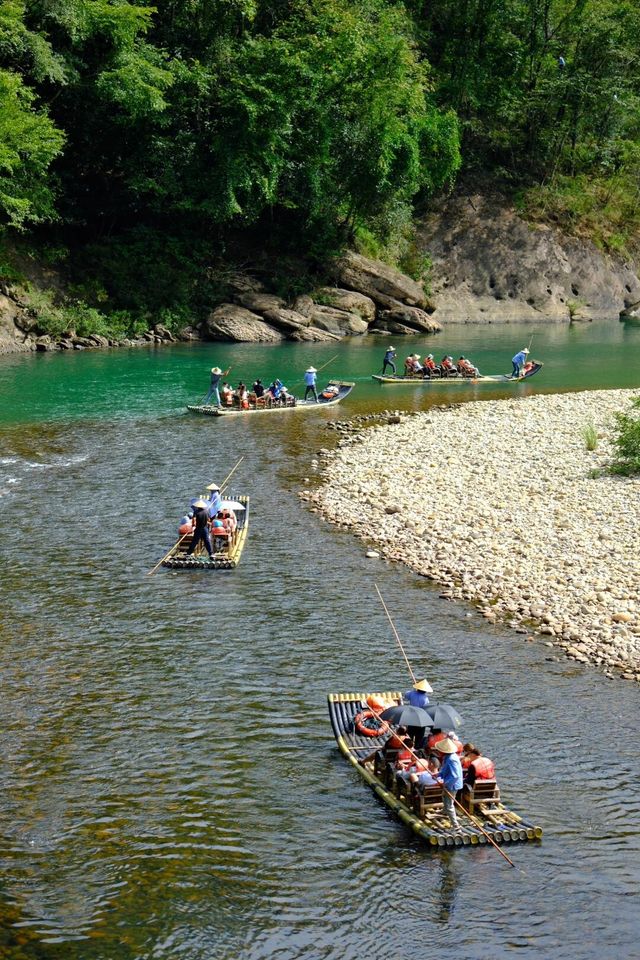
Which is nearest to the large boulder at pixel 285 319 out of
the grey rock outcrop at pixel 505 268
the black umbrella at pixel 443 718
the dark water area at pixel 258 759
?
the grey rock outcrop at pixel 505 268

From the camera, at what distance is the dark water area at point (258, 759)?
10969mm

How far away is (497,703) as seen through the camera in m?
16.1

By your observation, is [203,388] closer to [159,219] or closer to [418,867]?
[159,219]

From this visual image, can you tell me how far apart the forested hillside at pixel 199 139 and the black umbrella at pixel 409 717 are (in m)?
43.9

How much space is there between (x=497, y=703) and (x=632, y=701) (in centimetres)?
223

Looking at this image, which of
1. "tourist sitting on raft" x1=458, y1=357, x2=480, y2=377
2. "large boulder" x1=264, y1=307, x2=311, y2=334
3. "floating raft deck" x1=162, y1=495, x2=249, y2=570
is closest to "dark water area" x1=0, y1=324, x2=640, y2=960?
"floating raft deck" x1=162, y1=495, x2=249, y2=570

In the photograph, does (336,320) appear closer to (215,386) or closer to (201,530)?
(215,386)

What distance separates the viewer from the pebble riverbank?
19172mm

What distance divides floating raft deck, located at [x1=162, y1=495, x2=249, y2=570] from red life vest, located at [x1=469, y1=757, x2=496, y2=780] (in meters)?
10.5

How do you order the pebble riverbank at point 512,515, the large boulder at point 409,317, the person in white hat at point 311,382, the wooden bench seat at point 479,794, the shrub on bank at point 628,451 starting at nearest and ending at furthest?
the wooden bench seat at point 479,794, the pebble riverbank at point 512,515, the shrub on bank at point 628,451, the person in white hat at point 311,382, the large boulder at point 409,317

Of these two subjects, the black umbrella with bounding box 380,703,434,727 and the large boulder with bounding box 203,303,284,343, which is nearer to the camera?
the black umbrella with bounding box 380,703,434,727

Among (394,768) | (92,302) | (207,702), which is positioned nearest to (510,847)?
(394,768)

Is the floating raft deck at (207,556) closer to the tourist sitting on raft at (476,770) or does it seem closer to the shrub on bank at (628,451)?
the tourist sitting on raft at (476,770)

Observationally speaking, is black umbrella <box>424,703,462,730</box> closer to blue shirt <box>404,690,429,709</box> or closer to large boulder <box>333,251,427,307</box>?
blue shirt <box>404,690,429,709</box>
